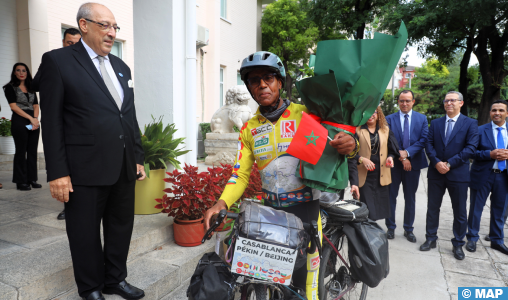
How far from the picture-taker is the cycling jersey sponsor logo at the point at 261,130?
6.95 feet

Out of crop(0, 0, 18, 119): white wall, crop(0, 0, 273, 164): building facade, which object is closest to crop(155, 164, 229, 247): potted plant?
crop(0, 0, 273, 164): building facade

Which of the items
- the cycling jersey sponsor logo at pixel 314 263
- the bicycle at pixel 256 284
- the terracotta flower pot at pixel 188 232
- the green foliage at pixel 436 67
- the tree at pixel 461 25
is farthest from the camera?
the green foliage at pixel 436 67

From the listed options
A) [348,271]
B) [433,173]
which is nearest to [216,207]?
[348,271]

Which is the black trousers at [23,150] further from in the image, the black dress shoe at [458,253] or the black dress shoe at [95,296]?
the black dress shoe at [458,253]

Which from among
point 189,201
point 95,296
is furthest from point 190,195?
point 95,296

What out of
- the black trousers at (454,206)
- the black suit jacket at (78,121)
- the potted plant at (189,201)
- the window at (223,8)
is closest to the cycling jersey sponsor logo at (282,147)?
the black suit jacket at (78,121)

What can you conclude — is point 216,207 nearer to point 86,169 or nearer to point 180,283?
point 86,169

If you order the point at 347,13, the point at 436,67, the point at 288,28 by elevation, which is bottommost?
the point at 436,67

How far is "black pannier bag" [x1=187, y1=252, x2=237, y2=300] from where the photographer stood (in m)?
1.62

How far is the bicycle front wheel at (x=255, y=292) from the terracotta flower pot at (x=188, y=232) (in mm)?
1961

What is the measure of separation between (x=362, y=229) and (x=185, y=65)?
3373 millimetres

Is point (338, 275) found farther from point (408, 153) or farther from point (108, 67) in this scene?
point (408, 153)

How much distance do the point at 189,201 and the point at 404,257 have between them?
3049 mm

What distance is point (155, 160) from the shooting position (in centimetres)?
442
